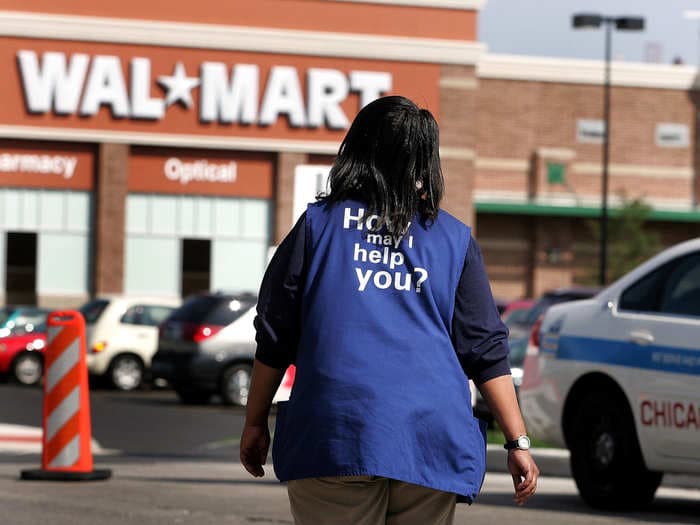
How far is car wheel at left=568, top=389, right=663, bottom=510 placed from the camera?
10578 millimetres

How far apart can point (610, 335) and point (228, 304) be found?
12.8 m

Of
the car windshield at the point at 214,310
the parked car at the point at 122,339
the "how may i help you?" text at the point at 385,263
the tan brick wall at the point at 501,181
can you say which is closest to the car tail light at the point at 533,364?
the "how may i help you?" text at the point at 385,263

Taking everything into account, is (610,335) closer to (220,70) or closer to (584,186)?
(220,70)

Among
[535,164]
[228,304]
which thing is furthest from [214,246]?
[228,304]

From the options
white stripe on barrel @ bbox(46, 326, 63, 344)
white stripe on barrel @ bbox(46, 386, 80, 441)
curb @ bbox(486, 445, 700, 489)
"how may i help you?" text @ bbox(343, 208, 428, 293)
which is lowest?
curb @ bbox(486, 445, 700, 489)

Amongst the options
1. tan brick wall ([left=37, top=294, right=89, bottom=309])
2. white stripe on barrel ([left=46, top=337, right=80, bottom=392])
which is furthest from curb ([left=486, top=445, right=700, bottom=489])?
tan brick wall ([left=37, top=294, right=89, bottom=309])

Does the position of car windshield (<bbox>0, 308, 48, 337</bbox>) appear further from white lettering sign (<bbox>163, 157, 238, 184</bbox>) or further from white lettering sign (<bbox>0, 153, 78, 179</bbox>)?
white lettering sign (<bbox>163, 157, 238, 184</bbox>)

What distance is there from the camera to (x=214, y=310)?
23047mm

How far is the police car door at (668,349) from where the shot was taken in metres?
10.1

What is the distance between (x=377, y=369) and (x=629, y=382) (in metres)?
6.55

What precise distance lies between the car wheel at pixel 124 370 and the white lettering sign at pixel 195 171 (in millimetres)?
18901

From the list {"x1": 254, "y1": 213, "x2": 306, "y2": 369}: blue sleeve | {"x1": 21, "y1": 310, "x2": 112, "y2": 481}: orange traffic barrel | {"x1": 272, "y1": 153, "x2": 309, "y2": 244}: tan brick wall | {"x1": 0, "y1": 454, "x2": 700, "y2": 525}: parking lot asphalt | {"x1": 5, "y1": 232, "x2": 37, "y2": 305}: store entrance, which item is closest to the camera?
{"x1": 254, "y1": 213, "x2": 306, "y2": 369}: blue sleeve

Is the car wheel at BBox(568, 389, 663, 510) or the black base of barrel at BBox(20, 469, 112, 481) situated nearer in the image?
the car wheel at BBox(568, 389, 663, 510)

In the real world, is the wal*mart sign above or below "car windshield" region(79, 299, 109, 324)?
above
